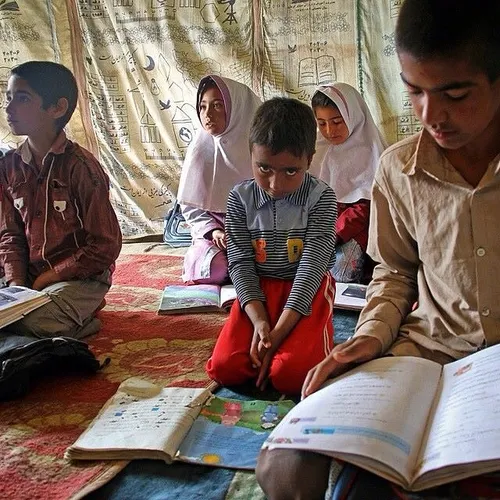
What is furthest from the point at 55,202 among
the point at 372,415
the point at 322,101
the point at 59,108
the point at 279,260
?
the point at 372,415

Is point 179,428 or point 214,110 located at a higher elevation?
point 214,110

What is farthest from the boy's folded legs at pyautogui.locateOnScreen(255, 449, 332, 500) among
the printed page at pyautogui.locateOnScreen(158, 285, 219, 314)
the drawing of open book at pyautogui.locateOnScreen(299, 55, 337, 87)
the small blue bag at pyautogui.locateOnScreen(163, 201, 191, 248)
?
the drawing of open book at pyautogui.locateOnScreen(299, 55, 337, 87)

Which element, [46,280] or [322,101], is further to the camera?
[322,101]

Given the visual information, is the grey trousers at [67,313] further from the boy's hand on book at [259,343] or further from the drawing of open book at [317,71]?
the drawing of open book at [317,71]

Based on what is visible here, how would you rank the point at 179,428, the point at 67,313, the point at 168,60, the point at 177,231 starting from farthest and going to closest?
the point at 168,60 < the point at 177,231 < the point at 67,313 < the point at 179,428

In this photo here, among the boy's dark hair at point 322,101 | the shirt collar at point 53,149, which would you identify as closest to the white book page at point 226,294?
the shirt collar at point 53,149

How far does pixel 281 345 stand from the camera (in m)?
1.39

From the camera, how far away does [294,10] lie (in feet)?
8.96

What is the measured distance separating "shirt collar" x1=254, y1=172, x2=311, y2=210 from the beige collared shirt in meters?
0.42

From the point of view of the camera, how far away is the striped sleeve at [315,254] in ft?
4.63

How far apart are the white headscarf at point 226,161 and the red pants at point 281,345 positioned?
Answer: 831 millimetres

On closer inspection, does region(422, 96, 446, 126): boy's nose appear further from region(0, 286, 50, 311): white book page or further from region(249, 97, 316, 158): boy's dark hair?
region(0, 286, 50, 311): white book page

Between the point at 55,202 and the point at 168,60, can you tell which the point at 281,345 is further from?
the point at 168,60

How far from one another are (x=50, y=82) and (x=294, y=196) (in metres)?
0.77
